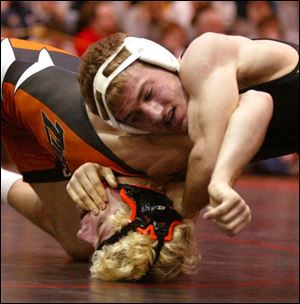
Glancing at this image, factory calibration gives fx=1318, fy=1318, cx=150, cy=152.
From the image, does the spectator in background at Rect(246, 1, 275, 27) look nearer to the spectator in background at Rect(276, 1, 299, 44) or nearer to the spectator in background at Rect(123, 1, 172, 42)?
the spectator in background at Rect(276, 1, 299, 44)

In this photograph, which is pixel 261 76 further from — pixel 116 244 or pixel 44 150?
pixel 44 150

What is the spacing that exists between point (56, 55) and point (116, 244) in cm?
126

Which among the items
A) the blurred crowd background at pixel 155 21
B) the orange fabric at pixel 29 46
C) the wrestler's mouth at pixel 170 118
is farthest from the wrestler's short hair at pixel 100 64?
the blurred crowd background at pixel 155 21

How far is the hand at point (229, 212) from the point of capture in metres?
3.66

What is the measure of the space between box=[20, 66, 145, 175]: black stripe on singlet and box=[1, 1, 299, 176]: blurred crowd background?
4.40 m

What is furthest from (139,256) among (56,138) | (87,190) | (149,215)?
(56,138)

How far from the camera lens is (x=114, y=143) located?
15.2ft

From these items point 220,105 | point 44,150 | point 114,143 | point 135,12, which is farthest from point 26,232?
point 135,12

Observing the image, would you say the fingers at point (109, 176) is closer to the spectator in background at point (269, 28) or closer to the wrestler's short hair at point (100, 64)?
the wrestler's short hair at point (100, 64)

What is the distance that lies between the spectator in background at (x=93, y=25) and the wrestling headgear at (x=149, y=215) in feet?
17.7

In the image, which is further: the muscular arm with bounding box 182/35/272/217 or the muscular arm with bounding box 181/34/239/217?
the muscular arm with bounding box 181/34/239/217

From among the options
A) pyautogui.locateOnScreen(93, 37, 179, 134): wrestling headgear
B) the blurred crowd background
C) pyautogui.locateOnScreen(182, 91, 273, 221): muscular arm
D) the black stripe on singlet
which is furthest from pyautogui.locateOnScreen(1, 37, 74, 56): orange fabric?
the blurred crowd background

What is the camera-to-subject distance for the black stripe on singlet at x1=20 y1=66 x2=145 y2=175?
471 centimetres

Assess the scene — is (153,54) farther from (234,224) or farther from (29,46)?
(29,46)
